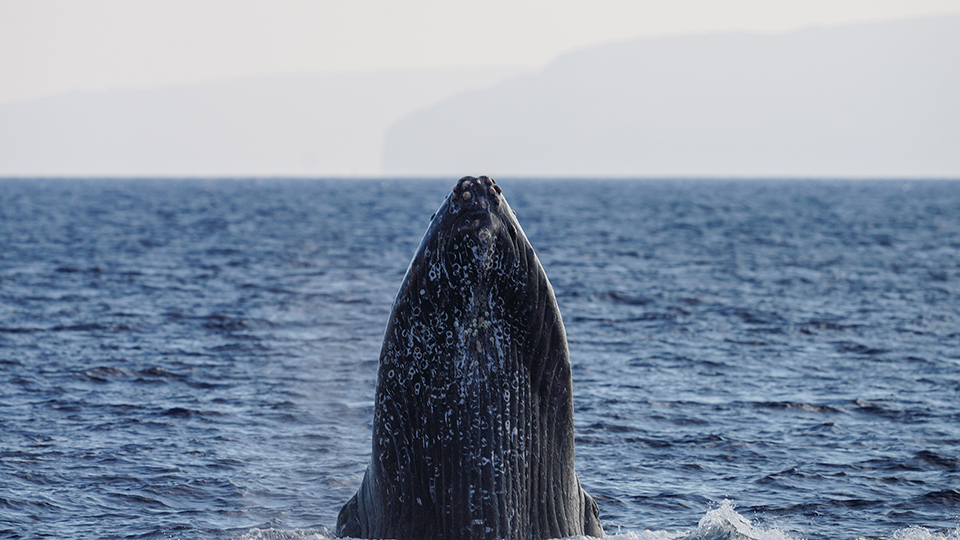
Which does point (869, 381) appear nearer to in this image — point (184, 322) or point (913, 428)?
point (913, 428)

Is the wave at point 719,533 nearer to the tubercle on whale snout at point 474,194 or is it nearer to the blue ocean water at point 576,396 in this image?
the blue ocean water at point 576,396

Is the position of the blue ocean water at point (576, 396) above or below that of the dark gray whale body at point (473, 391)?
below

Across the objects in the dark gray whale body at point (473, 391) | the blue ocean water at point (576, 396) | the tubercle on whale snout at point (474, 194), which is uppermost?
the tubercle on whale snout at point (474, 194)

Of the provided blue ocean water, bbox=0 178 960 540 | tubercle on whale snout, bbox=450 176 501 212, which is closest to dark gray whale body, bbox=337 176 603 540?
tubercle on whale snout, bbox=450 176 501 212

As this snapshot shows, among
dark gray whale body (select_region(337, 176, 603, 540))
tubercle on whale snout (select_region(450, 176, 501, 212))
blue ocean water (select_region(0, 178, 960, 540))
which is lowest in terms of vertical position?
blue ocean water (select_region(0, 178, 960, 540))

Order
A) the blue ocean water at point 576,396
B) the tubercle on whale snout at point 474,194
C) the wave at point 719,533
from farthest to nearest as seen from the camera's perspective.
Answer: the blue ocean water at point 576,396
the wave at point 719,533
the tubercle on whale snout at point 474,194

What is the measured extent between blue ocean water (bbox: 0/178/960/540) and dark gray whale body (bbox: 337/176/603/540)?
3.32 metres

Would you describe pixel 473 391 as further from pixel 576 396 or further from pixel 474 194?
pixel 576 396

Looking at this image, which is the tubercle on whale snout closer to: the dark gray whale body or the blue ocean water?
the dark gray whale body

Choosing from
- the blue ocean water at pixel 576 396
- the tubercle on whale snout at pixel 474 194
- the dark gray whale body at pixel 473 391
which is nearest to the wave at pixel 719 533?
the blue ocean water at pixel 576 396

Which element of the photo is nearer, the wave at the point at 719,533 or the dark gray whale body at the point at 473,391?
the dark gray whale body at the point at 473,391

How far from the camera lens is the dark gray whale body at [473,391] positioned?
295 inches

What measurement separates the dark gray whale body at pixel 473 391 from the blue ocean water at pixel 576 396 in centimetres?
332

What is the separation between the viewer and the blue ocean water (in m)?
13.0
